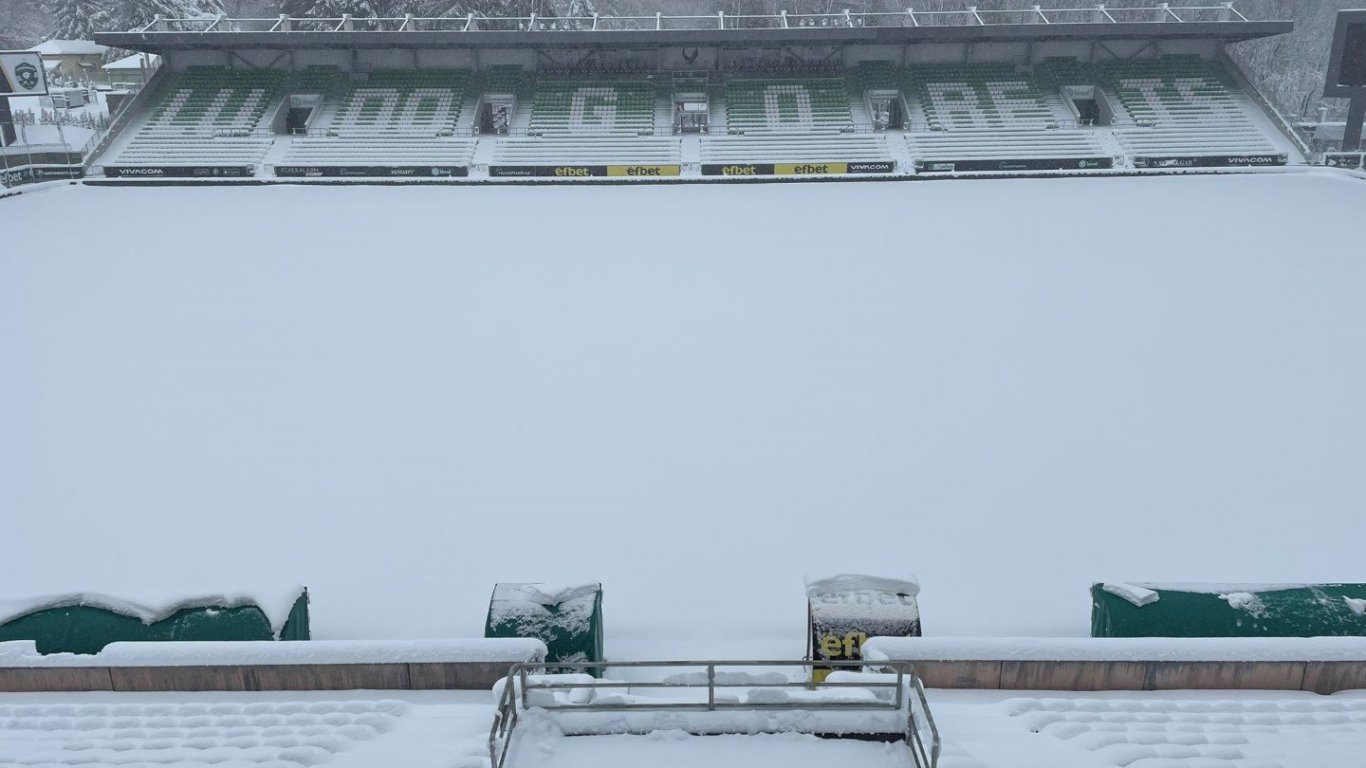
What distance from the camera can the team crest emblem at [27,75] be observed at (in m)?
25.0

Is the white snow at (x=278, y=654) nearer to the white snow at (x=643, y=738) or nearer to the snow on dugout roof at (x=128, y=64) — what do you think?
the white snow at (x=643, y=738)

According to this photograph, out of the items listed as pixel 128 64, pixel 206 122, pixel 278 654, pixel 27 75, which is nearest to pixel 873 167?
pixel 206 122

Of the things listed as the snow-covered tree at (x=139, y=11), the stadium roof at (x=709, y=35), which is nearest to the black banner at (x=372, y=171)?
the stadium roof at (x=709, y=35)

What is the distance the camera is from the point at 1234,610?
20.9ft

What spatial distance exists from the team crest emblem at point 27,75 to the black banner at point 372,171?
721 centimetres

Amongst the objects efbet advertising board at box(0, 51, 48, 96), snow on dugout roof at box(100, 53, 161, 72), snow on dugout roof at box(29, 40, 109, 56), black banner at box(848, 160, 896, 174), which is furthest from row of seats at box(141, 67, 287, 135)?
black banner at box(848, 160, 896, 174)

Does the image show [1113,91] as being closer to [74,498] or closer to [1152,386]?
[1152,386]

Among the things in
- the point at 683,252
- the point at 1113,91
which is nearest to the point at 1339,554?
the point at 683,252

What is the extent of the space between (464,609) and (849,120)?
79.5 ft

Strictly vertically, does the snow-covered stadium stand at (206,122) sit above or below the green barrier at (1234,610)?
above

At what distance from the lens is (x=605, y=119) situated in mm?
28734

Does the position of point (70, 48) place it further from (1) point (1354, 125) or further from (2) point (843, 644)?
(1) point (1354, 125)

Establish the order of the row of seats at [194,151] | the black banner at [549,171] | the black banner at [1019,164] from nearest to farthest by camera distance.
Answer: the black banner at [1019,164], the black banner at [549,171], the row of seats at [194,151]

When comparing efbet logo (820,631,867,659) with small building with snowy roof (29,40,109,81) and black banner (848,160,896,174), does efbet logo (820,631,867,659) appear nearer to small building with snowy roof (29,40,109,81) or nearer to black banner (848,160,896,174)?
black banner (848,160,896,174)
